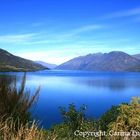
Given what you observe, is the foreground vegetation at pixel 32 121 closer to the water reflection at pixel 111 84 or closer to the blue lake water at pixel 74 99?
the blue lake water at pixel 74 99

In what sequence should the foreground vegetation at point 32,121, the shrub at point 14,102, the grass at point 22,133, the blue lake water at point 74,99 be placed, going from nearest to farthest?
1. the grass at point 22,133
2. the foreground vegetation at point 32,121
3. the shrub at point 14,102
4. the blue lake water at point 74,99

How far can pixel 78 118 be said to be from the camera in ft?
46.6

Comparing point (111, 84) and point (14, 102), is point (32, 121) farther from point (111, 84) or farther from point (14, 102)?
point (111, 84)

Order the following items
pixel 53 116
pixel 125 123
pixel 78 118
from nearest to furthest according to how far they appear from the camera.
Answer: pixel 125 123 < pixel 78 118 < pixel 53 116

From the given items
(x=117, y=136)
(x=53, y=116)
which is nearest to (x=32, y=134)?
(x=117, y=136)

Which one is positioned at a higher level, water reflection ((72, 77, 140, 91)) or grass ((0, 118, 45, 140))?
grass ((0, 118, 45, 140))

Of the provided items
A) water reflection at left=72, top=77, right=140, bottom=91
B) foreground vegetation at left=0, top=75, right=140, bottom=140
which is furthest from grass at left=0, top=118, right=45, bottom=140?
water reflection at left=72, top=77, right=140, bottom=91

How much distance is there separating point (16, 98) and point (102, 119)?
3.08m

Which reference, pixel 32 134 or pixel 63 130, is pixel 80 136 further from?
pixel 32 134

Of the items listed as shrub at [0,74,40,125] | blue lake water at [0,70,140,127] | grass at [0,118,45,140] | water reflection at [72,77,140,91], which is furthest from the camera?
water reflection at [72,77,140,91]

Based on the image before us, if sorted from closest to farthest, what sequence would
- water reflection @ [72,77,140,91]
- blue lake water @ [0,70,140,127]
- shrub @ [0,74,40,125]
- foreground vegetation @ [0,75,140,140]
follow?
foreground vegetation @ [0,75,140,140] < shrub @ [0,74,40,125] < blue lake water @ [0,70,140,127] < water reflection @ [72,77,140,91]

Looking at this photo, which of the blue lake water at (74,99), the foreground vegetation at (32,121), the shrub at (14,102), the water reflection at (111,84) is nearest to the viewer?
the foreground vegetation at (32,121)

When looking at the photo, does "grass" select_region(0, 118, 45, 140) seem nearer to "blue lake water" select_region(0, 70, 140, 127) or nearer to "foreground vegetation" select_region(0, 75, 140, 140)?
"foreground vegetation" select_region(0, 75, 140, 140)

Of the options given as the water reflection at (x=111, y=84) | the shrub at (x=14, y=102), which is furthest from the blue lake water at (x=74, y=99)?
the water reflection at (x=111, y=84)
